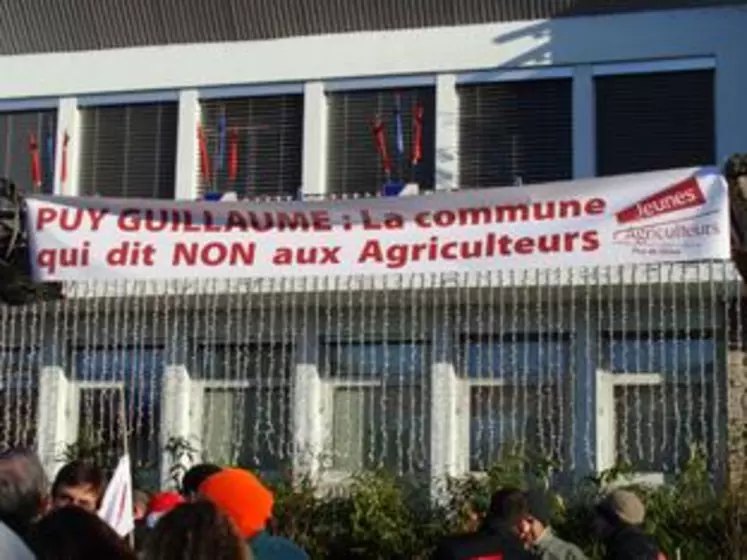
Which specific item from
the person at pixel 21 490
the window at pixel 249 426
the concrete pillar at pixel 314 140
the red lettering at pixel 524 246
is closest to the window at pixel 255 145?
the concrete pillar at pixel 314 140

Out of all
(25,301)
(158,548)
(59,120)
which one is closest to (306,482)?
(25,301)

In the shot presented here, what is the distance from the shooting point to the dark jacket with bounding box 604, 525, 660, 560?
24.5 feet

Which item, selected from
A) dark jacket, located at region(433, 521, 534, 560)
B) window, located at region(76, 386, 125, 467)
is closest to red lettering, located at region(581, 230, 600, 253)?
dark jacket, located at region(433, 521, 534, 560)

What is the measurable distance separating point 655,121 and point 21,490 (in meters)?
11.4

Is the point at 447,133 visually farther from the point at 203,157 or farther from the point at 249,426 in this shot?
the point at 249,426

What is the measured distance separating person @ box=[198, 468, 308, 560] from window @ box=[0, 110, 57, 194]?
1180cm

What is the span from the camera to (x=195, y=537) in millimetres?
4043

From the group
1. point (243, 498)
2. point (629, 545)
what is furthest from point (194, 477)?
point (629, 545)

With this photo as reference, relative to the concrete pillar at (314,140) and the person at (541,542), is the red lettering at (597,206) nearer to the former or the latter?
the person at (541,542)

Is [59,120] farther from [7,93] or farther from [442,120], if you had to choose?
[442,120]

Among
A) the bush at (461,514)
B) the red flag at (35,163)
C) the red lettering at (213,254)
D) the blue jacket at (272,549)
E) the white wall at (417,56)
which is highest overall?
the white wall at (417,56)

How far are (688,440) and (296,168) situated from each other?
494cm

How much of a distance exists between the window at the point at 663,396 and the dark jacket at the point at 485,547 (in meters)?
7.69

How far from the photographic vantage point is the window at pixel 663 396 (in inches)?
577
